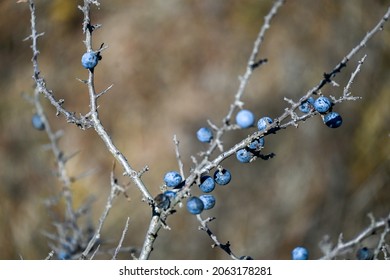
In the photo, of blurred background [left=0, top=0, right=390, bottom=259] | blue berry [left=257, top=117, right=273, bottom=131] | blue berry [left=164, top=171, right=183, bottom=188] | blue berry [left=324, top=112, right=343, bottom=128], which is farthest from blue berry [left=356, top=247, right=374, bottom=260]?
blurred background [left=0, top=0, right=390, bottom=259]

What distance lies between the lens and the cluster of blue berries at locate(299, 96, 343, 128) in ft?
5.64

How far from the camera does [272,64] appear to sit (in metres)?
6.30

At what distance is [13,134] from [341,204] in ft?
11.8

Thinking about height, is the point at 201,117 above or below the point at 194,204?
above

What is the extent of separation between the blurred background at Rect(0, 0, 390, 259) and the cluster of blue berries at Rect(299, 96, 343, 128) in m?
3.41

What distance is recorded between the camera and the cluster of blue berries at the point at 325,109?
67.7 inches

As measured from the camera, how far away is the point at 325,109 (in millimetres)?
1720

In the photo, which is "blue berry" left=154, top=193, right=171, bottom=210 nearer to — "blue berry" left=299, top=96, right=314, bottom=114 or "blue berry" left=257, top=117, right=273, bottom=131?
"blue berry" left=257, top=117, right=273, bottom=131

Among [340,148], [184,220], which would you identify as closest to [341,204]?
[340,148]

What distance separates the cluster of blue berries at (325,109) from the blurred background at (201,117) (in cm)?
341

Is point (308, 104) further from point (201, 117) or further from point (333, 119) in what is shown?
point (201, 117)

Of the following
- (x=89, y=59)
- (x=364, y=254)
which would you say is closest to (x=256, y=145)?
(x=89, y=59)

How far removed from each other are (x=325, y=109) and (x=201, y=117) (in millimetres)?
4388
